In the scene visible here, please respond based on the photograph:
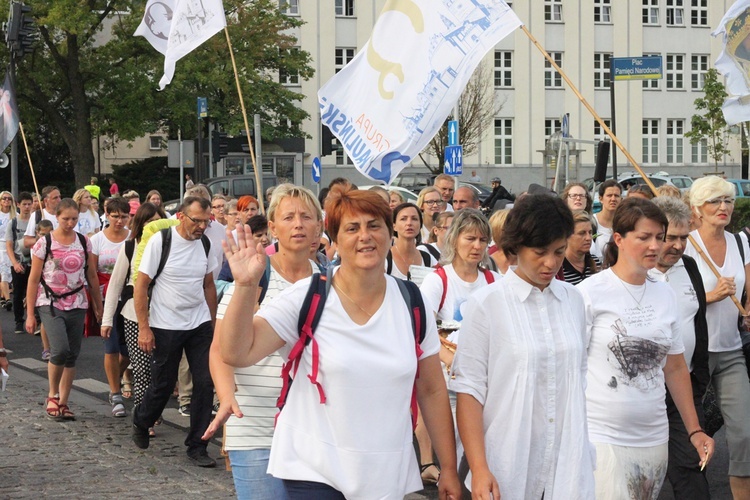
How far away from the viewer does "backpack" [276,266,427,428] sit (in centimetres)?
369

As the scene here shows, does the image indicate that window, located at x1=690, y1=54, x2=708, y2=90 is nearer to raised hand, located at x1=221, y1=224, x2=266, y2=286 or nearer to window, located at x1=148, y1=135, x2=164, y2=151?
window, located at x1=148, y1=135, x2=164, y2=151

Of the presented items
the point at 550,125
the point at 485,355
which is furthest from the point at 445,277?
the point at 550,125

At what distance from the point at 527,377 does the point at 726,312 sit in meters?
2.97

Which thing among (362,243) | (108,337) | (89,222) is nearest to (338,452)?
(362,243)

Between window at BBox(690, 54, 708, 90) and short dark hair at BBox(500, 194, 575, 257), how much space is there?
57340mm

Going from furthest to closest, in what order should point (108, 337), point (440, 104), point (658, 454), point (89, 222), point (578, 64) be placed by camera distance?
point (578, 64), point (89, 222), point (108, 337), point (440, 104), point (658, 454)

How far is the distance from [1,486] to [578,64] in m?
51.8

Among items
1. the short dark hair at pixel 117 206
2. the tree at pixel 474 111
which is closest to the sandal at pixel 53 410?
the short dark hair at pixel 117 206

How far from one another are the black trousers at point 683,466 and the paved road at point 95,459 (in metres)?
1.63

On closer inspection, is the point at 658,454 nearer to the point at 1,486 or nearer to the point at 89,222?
the point at 1,486

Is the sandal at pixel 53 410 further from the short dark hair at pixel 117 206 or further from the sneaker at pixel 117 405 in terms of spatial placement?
the short dark hair at pixel 117 206

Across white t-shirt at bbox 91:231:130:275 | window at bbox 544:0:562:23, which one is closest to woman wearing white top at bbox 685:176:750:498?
white t-shirt at bbox 91:231:130:275

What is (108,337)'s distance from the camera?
32.2 ft

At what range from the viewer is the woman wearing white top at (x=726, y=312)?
20.4 feet
